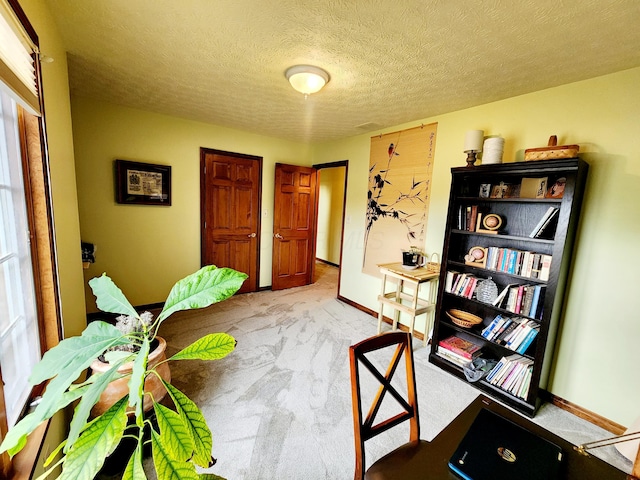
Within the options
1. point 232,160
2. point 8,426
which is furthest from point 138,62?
point 8,426

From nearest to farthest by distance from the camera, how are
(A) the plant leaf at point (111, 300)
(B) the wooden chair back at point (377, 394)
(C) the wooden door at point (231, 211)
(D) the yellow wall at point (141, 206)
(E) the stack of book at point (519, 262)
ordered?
(A) the plant leaf at point (111, 300), (B) the wooden chair back at point (377, 394), (E) the stack of book at point (519, 262), (D) the yellow wall at point (141, 206), (C) the wooden door at point (231, 211)

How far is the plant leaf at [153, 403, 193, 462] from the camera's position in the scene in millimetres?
633

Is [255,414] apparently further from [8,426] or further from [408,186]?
[408,186]

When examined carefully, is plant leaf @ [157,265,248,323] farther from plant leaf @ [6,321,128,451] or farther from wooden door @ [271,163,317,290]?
wooden door @ [271,163,317,290]

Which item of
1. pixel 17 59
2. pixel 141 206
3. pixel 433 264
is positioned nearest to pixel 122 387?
pixel 17 59

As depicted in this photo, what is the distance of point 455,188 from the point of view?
92.4 inches

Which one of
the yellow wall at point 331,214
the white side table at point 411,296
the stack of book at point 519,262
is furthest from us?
the yellow wall at point 331,214

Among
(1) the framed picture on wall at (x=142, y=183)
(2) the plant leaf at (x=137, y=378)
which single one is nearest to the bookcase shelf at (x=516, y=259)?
(2) the plant leaf at (x=137, y=378)

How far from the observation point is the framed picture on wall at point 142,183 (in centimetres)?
305

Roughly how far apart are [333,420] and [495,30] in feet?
8.29

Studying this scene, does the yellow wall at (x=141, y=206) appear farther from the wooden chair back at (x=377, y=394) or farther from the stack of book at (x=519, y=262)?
the stack of book at (x=519, y=262)

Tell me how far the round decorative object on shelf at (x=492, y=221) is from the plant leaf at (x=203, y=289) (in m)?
2.19

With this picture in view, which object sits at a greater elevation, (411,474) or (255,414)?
(411,474)

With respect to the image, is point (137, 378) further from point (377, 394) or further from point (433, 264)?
point (433, 264)
